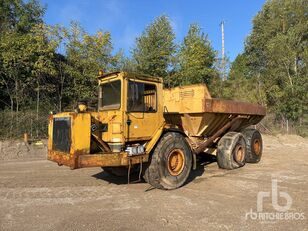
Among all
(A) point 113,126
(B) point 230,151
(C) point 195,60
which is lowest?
(B) point 230,151

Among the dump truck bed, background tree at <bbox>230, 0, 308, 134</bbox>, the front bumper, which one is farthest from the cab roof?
background tree at <bbox>230, 0, 308, 134</bbox>

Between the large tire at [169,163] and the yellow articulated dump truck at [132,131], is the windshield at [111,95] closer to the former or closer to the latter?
the yellow articulated dump truck at [132,131]

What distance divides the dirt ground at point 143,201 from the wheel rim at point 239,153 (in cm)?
48

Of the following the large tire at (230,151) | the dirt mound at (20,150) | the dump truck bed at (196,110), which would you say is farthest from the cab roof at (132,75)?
the dirt mound at (20,150)

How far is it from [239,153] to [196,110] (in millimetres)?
2742

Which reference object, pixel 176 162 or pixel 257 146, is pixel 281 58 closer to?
pixel 257 146

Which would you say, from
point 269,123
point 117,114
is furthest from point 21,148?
point 269,123

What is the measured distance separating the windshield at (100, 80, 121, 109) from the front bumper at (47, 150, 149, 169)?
42.3 inches

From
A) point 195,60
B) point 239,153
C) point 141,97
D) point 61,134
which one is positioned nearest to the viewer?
point 61,134

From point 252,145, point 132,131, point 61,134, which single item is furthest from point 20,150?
point 252,145

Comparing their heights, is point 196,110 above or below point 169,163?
above

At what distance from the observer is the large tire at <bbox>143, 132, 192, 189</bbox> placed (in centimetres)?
Result: 654

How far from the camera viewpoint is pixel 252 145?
34.6 ft

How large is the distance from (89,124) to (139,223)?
6.92 ft
